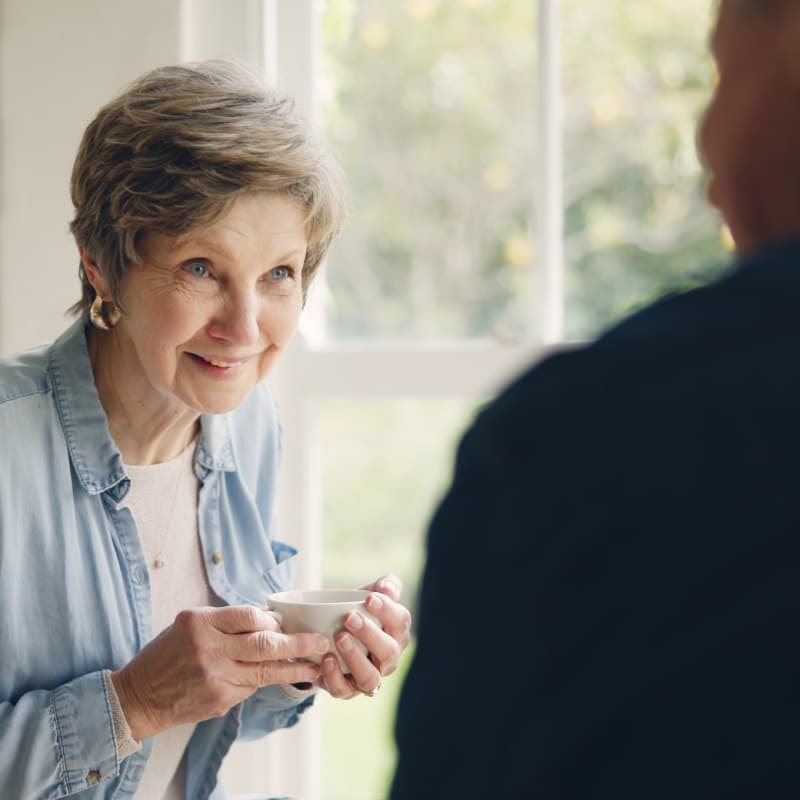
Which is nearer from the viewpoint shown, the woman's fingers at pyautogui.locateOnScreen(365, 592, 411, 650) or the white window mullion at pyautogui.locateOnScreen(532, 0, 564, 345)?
the woman's fingers at pyautogui.locateOnScreen(365, 592, 411, 650)

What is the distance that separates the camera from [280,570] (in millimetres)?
1807

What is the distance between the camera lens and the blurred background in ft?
7.36

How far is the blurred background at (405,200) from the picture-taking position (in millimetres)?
2244

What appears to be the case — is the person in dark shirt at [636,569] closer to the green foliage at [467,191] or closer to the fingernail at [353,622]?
the fingernail at [353,622]

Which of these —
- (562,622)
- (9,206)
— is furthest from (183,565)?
(562,622)

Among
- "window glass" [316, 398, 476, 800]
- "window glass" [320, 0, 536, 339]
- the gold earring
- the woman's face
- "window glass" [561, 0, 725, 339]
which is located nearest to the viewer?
the woman's face

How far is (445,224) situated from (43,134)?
1235mm

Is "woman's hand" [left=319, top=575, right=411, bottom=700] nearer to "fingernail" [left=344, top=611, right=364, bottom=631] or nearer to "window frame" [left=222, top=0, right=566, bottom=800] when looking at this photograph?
"fingernail" [left=344, top=611, right=364, bottom=631]

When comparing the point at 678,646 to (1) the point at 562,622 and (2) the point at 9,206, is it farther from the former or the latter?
(2) the point at 9,206

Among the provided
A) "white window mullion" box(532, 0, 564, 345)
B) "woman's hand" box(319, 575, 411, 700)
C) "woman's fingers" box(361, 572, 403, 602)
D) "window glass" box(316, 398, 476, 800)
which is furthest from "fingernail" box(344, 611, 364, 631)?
"window glass" box(316, 398, 476, 800)

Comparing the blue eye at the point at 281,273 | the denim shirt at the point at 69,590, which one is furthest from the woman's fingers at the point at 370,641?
the blue eye at the point at 281,273

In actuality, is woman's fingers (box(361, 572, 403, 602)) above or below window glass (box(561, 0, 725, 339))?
below

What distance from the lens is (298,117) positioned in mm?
1574

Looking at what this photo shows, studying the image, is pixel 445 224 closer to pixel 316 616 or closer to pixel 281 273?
pixel 281 273
